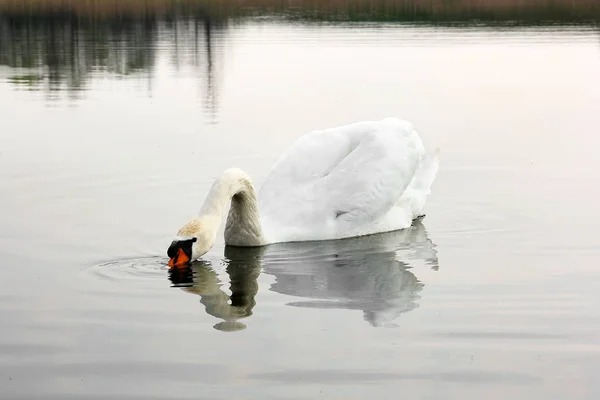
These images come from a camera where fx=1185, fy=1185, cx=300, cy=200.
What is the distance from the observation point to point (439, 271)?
31.5ft

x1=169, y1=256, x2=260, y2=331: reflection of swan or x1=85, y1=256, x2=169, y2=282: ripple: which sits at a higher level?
x1=85, y1=256, x2=169, y2=282: ripple

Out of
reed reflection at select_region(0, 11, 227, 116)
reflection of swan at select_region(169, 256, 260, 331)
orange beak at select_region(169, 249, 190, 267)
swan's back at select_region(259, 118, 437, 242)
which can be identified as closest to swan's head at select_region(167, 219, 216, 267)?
orange beak at select_region(169, 249, 190, 267)

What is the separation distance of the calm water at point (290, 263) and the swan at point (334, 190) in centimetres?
21

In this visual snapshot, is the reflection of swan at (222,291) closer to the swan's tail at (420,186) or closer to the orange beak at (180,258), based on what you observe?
the orange beak at (180,258)

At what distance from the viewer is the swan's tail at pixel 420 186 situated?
38.7 feet

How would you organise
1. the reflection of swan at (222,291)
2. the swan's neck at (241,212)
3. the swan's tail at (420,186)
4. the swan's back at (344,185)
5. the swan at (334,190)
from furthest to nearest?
the swan's tail at (420,186), the swan's back at (344,185), the swan at (334,190), the swan's neck at (241,212), the reflection of swan at (222,291)

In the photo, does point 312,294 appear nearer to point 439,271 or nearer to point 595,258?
point 439,271

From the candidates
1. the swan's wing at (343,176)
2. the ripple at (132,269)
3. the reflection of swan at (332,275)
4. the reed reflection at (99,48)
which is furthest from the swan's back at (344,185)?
the reed reflection at (99,48)

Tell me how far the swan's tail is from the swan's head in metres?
3.00

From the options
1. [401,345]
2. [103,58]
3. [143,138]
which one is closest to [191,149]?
[143,138]

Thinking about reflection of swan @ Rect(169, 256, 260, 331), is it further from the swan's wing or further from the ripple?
the swan's wing

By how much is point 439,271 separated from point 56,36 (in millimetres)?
29128

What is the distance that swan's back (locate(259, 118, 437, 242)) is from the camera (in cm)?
1084

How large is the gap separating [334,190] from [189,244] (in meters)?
2.15
